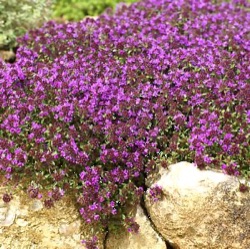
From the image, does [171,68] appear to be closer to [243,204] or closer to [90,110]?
[90,110]

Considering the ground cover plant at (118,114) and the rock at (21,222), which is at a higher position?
the ground cover plant at (118,114)

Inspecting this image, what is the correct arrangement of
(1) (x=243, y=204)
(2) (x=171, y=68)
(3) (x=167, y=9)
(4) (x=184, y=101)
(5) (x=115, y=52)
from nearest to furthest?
(1) (x=243, y=204) → (4) (x=184, y=101) → (2) (x=171, y=68) → (5) (x=115, y=52) → (3) (x=167, y=9)

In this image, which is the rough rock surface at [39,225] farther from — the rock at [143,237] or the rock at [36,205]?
the rock at [143,237]

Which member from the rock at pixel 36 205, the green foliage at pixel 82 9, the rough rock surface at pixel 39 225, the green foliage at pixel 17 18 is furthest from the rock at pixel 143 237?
the green foliage at pixel 82 9

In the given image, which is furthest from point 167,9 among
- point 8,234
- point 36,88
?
point 8,234

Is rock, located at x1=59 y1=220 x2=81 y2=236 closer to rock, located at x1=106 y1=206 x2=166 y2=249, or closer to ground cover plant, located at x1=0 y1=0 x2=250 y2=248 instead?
ground cover plant, located at x1=0 y1=0 x2=250 y2=248

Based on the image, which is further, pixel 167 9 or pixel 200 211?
pixel 167 9
